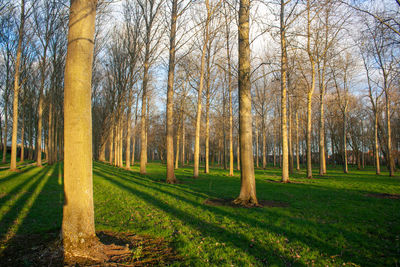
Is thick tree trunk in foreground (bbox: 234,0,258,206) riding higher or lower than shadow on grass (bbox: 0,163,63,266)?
higher

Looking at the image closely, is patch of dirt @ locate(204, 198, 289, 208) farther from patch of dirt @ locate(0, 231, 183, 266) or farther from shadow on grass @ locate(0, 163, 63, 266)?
shadow on grass @ locate(0, 163, 63, 266)

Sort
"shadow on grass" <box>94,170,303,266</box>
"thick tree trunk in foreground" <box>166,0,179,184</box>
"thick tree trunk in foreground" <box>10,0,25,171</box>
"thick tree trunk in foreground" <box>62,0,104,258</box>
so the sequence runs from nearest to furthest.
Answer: "thick tree trunk in foreground" <box>62,0,104,258</box>, "shadow on grass" <box>94,170,303,266</box>, "thick tree trunk in foreground" <box>166,0,179,184</box>, "thick tree trunk in foreground" <box>10,0,25,171</box>

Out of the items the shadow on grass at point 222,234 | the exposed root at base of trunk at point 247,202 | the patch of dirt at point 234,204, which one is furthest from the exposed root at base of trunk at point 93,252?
the exposed root at base of trunk at point 247,202

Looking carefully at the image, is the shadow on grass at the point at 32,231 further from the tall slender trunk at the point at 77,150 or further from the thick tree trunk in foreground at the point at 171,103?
the thick tree trunk in foreground at the point at 171,103

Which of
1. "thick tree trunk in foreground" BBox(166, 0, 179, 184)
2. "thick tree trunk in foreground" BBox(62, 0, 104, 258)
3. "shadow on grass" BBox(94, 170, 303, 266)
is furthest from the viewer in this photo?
"thick tree trunk in foreground" BBox(166, 0, 179, 184)

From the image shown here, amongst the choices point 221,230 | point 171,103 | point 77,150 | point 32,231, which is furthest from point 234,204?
point 171,103

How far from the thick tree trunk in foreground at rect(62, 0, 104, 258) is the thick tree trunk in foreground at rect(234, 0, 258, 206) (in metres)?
4.54

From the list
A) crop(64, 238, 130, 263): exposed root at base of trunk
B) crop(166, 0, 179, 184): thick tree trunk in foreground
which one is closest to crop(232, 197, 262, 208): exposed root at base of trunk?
crop(64, 238, 130, 263): exposed root at base of trunk

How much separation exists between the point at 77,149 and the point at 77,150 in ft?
0.05

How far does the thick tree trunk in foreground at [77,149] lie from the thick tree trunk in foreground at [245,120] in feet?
14.9

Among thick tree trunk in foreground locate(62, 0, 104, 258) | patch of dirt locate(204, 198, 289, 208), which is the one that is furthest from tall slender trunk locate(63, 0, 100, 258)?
patch of dirt locate(204, 198, 289, 208)

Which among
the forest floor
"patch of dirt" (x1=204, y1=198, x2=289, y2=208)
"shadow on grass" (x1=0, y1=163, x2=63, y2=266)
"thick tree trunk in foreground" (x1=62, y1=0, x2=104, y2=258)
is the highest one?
"thick tree trunk in foreground" (x1=62, y1=0, x2=104, y2=258)

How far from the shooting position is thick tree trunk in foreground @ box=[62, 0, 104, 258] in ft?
10.9

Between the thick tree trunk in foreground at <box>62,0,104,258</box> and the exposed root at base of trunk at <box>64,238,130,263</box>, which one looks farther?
the thick tree trunk in foreground at <box>62,0,104,258</box>
